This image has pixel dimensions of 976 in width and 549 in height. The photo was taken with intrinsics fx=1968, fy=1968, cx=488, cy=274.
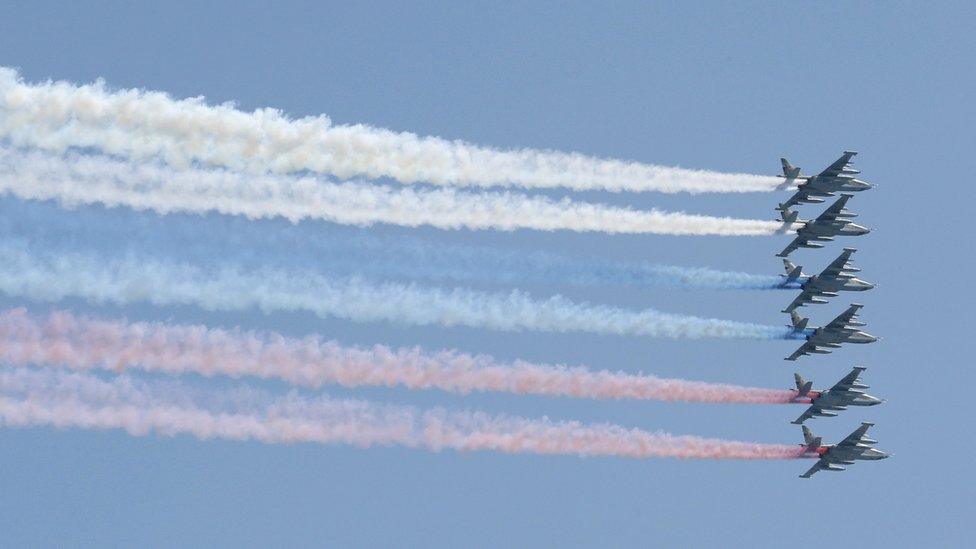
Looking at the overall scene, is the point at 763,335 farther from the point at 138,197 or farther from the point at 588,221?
the point at 138,197

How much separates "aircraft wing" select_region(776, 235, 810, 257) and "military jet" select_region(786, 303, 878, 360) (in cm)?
295

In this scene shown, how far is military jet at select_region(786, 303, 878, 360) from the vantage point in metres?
67.8

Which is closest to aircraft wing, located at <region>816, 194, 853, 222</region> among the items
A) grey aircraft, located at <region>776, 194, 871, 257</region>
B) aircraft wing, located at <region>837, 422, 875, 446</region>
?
grey aircraft, located at <region>776, 194, 871, 257</region>

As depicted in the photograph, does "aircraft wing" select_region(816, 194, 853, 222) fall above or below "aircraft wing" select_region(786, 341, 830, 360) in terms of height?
above

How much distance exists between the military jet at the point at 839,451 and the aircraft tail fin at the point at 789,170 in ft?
32.5

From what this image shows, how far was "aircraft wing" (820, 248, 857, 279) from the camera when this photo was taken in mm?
67250

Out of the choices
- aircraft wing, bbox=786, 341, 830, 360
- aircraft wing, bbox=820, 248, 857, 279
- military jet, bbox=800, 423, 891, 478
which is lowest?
military jet, bbox=800, 423, 891, 478

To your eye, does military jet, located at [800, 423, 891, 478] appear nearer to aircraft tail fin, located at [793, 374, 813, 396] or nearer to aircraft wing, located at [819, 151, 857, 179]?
aircraft tail fin, located at [793, 374, 813, 396]

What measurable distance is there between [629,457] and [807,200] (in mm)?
11353

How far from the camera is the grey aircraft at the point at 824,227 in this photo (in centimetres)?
6600

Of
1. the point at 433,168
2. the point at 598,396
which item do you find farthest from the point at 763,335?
the point at 433,168

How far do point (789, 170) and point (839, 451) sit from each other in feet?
36.0

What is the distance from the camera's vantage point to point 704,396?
205 feet

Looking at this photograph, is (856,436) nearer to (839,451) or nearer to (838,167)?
(839,451)
